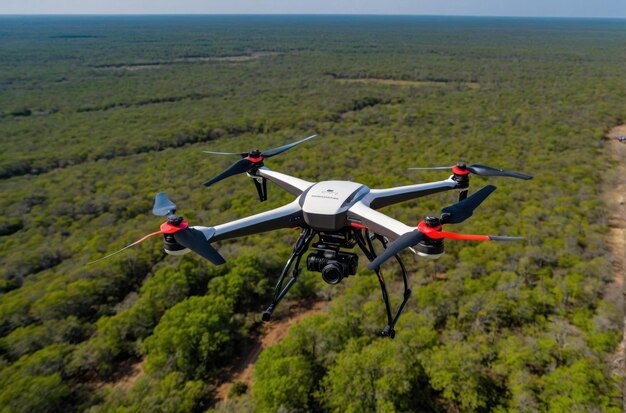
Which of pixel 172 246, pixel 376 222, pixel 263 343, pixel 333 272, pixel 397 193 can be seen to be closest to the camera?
pixel 172 246

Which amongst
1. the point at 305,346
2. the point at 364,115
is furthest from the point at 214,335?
the point at 364,115

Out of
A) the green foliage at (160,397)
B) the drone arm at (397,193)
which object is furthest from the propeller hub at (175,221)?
the green foliage at (160,397)

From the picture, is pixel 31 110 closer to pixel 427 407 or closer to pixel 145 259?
pixel 145 259

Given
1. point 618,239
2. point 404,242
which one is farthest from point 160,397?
point 618,239

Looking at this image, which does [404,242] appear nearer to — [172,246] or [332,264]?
[332,264]

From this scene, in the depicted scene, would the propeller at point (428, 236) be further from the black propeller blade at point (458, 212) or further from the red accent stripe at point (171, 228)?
the red accent stripe at point (171, 228)
